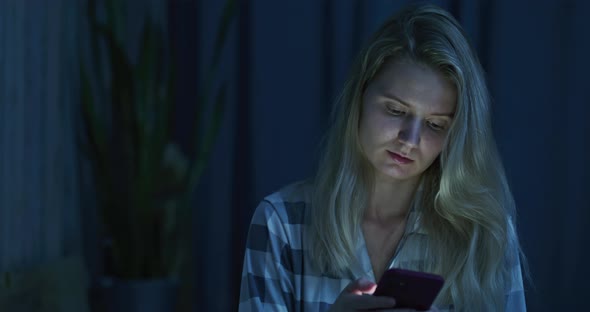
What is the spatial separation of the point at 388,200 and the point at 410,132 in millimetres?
205

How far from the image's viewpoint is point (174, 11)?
2.92 meters

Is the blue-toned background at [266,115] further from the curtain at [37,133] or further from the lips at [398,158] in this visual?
the lips at [398,158]

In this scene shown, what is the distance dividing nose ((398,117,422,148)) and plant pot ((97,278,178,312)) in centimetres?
142

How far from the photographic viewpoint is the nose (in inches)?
51.7

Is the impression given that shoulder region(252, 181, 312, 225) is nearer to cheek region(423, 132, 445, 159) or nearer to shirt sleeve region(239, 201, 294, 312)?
shirt sleeve region(239, 201, 294, 312)

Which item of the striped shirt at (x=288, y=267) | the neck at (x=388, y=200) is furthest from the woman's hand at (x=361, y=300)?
the neck at (x=388, y=200)

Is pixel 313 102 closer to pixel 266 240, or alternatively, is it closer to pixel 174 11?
pixel 174 11

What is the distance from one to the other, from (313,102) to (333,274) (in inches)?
54.1

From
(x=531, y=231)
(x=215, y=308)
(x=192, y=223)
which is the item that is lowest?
(x=215, y=308)

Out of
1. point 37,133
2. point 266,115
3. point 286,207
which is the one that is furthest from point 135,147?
point 286,207

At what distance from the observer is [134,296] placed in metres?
2.44

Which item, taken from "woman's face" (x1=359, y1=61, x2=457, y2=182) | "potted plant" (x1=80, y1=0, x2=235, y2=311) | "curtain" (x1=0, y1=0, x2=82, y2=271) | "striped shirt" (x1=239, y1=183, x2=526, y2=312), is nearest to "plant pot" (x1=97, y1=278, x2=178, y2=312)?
"potted plant" (x1=80, y1=0, x2=235, y2=311)

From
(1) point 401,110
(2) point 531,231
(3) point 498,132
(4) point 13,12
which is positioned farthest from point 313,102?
(1) point 401,110

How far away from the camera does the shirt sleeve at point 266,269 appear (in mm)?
1317
